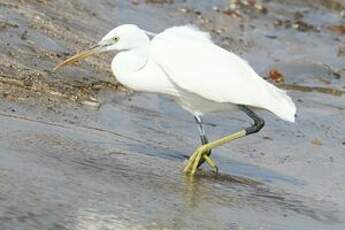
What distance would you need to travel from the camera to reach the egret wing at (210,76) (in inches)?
303

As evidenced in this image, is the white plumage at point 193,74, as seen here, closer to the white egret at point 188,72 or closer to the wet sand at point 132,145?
the white egret at point 188,72

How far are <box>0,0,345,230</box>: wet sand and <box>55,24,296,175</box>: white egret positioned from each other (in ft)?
1.82

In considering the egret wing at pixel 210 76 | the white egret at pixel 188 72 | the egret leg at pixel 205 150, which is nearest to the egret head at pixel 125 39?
the white egret at pixel 188 72

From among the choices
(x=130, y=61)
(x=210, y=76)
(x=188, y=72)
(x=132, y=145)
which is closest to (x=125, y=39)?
(x=130, y=61)

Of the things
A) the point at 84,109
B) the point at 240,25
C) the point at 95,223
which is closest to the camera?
the point at 95,223

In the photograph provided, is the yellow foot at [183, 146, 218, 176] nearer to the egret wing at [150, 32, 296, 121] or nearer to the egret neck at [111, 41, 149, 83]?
the egret wing at [150, 32, 296, 121]

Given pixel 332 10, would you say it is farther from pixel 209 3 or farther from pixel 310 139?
pixel 310 139

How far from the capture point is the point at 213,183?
7.55 m

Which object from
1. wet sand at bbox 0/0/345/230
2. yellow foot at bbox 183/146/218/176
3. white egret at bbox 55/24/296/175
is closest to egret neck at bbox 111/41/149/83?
white egret at bbox 55/24/296/175

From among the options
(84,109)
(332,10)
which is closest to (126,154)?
(84,109)

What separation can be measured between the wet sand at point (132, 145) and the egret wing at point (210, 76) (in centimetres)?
60

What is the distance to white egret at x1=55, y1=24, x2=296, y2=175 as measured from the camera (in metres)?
7.71

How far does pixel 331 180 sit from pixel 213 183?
1.24m

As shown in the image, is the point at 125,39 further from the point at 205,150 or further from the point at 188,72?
the point at 205,150
